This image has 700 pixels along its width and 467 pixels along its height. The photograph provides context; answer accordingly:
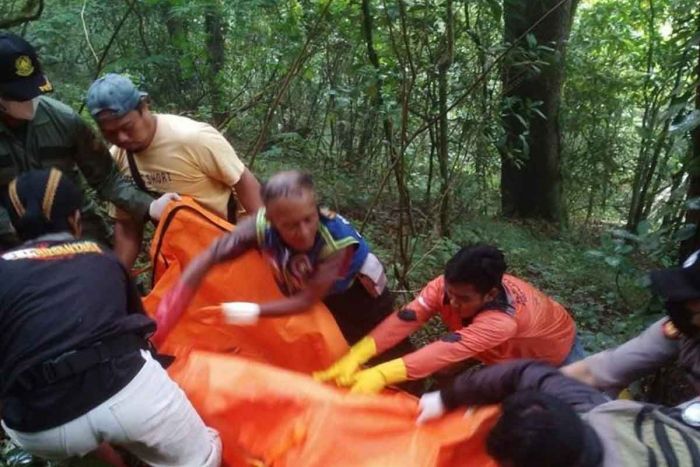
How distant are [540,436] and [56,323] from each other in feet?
4.49

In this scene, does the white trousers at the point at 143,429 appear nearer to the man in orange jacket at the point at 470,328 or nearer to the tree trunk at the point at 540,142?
the man in orange jacket at the point at 470,328

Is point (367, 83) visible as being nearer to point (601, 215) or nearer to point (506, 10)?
point (506, 10)

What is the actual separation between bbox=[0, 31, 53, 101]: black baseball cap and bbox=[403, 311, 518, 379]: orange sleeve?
1.84 m

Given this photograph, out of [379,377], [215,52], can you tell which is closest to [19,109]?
[379,377]

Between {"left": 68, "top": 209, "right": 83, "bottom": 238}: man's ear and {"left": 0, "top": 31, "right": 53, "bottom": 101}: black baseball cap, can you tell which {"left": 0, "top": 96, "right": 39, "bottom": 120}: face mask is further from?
{"left": 68, "top": 209, "right": 83, "bottom": 238}: man's ear

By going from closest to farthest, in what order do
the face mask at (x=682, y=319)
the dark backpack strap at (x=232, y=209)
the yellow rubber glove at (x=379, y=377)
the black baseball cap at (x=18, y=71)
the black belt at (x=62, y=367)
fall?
the black belt at (x=62, y=367)
the face mask at (x=682, y=319)
the yellow rubber glove at (x=379, y=377)
the black baseball cap at (x=18, y=71)
the dark backpack strap at (x=232, y=209)

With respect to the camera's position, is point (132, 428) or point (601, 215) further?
point (601, 215)

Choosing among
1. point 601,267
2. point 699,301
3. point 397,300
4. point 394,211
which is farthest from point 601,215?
point 699,301

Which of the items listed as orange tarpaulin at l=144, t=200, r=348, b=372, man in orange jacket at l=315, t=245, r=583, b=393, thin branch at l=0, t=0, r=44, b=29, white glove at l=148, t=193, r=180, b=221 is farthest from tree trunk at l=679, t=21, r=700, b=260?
thin branch at l=0, t=0, r=44, b=29

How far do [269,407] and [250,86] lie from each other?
6.47 meters

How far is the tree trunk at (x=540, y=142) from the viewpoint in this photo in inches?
273

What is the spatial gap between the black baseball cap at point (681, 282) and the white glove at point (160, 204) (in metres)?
1.91

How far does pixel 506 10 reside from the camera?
5.34 m

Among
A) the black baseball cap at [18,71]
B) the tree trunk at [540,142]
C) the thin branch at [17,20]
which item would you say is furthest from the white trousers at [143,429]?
the tree trunk at [540,142]
